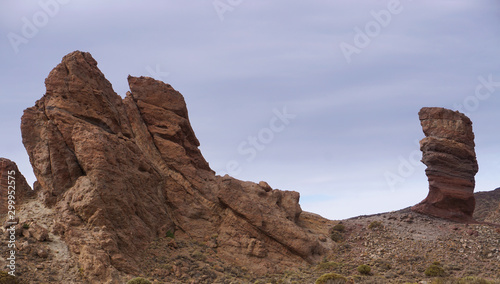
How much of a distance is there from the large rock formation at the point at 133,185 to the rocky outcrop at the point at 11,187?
68.4 inches

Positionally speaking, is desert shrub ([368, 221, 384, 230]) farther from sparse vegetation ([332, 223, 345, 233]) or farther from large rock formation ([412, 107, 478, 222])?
large rock formation ([412, 107, 478, 222])

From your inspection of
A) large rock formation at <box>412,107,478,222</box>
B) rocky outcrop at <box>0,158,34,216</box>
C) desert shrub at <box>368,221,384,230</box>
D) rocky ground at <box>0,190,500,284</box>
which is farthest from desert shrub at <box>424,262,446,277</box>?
rocky outcrop at <box>0,158,34,216</box>

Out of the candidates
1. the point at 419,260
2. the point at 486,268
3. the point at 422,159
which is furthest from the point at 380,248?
the point at 422,159

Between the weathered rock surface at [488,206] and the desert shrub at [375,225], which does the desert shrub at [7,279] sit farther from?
the weathered rock surface at [488,206]

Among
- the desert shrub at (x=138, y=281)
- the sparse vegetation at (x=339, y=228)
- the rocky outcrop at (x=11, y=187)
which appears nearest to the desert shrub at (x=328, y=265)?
Answer: the sparse vegetation at (x=339, y=228)

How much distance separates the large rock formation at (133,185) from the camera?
37.8 m

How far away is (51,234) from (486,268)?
124ft

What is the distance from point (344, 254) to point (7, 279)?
31.5m

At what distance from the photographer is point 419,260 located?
45.3 m

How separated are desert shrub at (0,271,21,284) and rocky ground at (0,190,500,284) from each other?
1007mm

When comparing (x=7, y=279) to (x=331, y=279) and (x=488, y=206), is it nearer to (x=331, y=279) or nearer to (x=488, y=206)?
(x=331, y=279)

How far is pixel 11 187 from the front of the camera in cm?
4184

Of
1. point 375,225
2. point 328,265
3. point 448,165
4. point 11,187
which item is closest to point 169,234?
point 11,187

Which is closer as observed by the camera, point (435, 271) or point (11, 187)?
point (435, 271)
